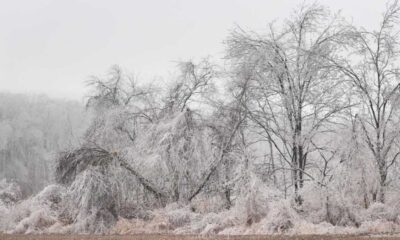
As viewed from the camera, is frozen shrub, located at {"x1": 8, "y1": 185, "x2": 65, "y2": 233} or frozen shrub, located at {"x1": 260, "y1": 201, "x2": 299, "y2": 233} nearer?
frozen shrub, located at {"x1": 260, "y1": 201, "x2": 299, "y2": 233}

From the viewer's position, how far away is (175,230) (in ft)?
64.1

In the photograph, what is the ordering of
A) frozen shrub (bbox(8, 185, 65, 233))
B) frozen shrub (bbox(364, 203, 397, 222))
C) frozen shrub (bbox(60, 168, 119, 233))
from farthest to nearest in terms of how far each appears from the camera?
1. frozen shrub (bbox(8, 185, 65, 233))
2. frozen shrub (bbox(60, 168, 119, 233))
3. frozen shrub (bbox(364, 203, 397, 222))

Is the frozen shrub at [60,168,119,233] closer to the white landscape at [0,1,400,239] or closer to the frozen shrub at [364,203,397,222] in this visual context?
the white landscape at [0,1,400,239]

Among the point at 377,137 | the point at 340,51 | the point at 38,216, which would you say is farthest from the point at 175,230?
the point at 340,51

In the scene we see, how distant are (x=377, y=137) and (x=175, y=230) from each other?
9.89 metres

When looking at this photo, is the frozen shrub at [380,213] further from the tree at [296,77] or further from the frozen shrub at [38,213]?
the frozen shrub at [38,213]

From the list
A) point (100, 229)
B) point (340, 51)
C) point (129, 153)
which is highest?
point (340, 51)

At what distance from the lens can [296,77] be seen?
77.5 feet

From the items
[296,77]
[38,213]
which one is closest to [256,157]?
[296,77]

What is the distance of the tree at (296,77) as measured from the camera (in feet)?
75.9

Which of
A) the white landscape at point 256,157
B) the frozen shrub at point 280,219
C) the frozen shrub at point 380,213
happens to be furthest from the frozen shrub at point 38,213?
the frozen shrub at point 380,213

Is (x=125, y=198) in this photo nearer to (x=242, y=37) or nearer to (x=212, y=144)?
(x=212, y=144)

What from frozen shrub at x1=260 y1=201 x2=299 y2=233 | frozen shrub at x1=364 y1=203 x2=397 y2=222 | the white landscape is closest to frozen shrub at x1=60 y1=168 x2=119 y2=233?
the white landscape

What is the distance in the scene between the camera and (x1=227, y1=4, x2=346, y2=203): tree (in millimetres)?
23125
